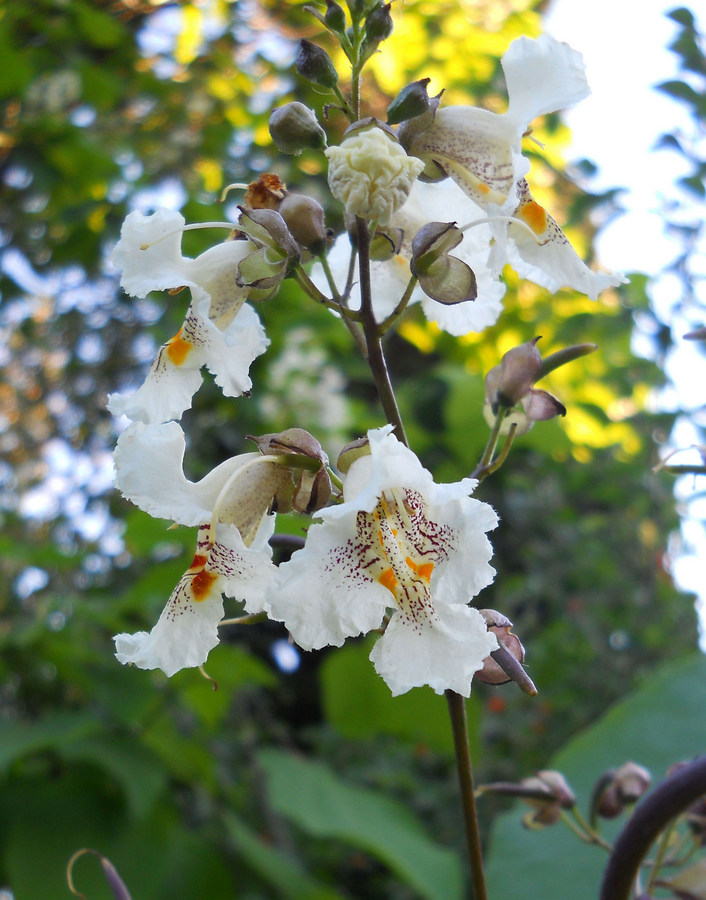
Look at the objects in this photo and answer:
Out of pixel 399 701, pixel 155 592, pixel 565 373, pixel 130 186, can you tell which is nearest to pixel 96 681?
pixel 155 592

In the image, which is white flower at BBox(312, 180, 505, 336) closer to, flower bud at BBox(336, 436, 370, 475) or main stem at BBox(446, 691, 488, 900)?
flower bud at BBox(336, 436, 370, 475)

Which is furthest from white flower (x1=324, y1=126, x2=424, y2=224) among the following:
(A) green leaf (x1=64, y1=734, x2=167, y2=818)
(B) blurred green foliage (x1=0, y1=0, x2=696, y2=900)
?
(A) green leaf (x1=64, y1=734, x2=167, y2=818)

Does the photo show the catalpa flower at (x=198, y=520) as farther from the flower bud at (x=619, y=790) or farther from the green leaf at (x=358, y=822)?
the green leaf at (x=358, y=822)

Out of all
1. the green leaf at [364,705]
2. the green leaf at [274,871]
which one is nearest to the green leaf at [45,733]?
the green leaf at [274,871]

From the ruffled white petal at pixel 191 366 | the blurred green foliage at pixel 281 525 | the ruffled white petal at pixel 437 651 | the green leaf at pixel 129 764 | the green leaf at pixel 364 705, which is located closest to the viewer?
the ruffled white petal at pixel 437 651

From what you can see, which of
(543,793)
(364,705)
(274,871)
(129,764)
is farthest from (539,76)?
(364,705)

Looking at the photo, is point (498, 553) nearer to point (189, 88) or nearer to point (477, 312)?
point (189, 88)
